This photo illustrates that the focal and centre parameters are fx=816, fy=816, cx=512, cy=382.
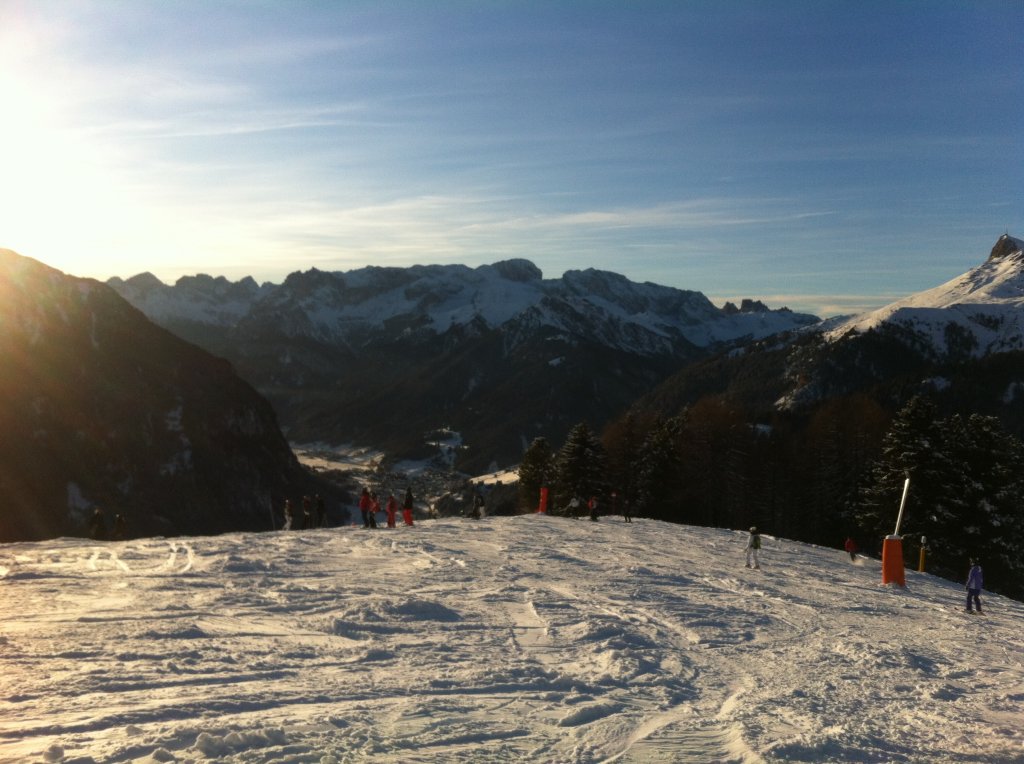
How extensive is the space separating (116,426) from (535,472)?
102739mm

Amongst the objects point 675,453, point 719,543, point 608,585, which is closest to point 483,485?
point 675,453

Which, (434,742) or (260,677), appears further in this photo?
(260,677)

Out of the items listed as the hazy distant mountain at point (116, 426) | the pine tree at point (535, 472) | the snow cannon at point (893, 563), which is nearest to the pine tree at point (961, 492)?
the snow cannon at point (893, 563)

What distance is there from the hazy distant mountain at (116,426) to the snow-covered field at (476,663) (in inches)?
3936

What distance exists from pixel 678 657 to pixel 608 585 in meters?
6.82

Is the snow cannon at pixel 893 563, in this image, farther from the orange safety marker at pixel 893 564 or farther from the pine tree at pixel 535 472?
the pine tree at pixel 535 472

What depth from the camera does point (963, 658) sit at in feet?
50.9

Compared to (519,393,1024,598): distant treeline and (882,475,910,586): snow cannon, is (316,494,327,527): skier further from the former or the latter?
(882,475,910,586): snow cannon

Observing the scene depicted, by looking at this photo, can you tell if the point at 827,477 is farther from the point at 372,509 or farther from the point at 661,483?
the point at 372,509

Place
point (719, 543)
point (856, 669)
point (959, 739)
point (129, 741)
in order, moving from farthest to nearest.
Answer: point (719, 543) → point (856, 669) → point (959, 739) → point (129, 741)

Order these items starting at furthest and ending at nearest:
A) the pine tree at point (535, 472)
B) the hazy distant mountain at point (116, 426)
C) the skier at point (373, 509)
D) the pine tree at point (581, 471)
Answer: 1. the hazy distant mountain at point (116, 426)
2. the pine tree at point (535, 472)
3. the pine tree at point (581, 471)
4. the skier at point (373, 509)

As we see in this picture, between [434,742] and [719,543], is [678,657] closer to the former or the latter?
[434,742]

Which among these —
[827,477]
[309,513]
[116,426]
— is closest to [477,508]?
[309,513]

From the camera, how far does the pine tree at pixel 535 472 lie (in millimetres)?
65125
